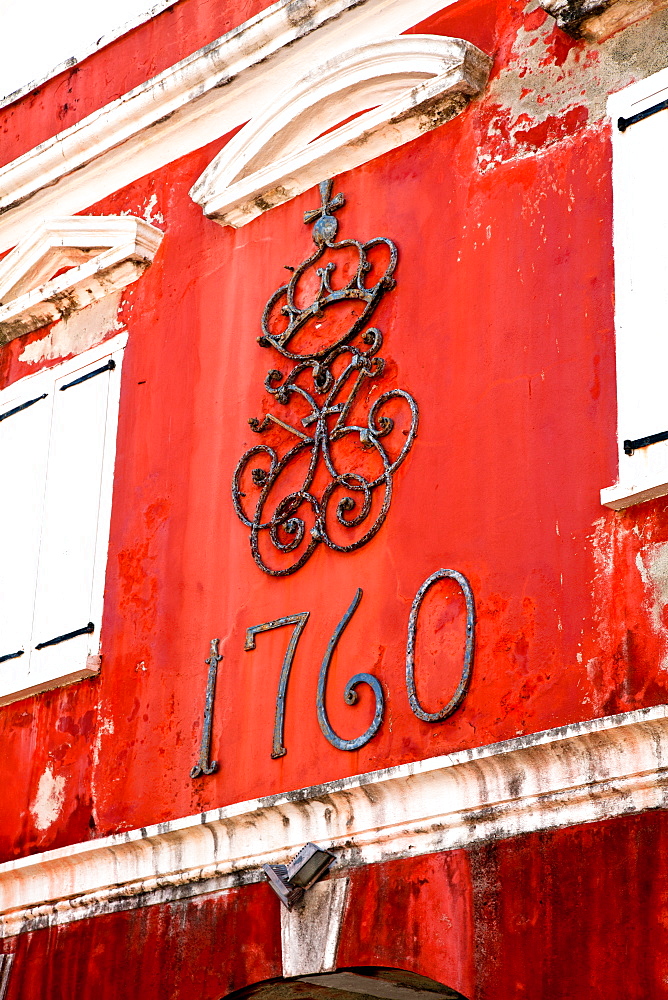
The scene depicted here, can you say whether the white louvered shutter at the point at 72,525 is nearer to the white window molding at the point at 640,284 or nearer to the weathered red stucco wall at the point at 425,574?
the weathered red stucco wall at the point at 425,574

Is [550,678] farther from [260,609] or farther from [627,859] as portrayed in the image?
[260,609]

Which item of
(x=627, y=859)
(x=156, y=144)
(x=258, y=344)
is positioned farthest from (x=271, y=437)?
(x=627, y=859)

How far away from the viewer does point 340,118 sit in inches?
327

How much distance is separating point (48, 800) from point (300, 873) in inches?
71.1

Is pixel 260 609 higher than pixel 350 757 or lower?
higher

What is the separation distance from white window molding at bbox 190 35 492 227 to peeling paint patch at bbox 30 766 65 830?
281 centimetres

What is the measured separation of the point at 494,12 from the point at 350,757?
3.35 m

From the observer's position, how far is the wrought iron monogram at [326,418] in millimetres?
7383

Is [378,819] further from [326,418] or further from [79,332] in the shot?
[79,332]

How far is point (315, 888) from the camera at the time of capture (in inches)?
269

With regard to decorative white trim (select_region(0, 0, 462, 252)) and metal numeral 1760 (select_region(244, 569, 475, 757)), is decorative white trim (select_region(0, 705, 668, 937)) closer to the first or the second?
metal numeral 1760 (select_region(244, 569, 475, 757))

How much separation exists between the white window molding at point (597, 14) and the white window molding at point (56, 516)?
286cm

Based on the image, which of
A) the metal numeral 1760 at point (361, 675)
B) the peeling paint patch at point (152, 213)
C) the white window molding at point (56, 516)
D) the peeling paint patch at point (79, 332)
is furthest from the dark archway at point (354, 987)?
the peeling paint patch at point (152, 213)

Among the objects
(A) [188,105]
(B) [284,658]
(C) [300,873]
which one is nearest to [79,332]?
(A) [188,105]
